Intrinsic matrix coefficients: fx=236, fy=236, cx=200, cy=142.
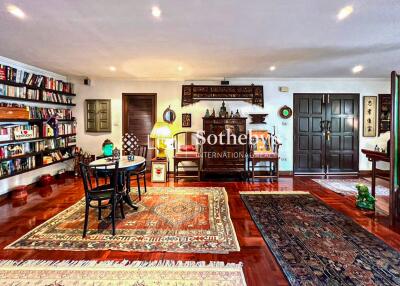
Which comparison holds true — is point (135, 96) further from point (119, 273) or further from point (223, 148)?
point (119, 273)

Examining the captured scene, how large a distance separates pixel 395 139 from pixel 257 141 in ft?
9.65

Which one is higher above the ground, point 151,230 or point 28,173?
point 28,173

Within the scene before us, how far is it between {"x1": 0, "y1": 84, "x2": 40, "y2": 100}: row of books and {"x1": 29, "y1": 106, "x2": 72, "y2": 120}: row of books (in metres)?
0.24

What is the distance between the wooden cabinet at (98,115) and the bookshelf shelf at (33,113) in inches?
15.4

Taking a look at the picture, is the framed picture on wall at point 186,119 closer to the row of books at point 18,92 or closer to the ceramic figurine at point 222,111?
the ceramic figurine at point 222,111

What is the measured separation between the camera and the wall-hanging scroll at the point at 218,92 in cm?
607

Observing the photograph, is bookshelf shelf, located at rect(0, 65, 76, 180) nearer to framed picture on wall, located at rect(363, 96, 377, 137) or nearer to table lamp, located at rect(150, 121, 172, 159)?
table lamp, located at rect(150, 121, 172, 159)

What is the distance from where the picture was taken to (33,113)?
4.73 metres

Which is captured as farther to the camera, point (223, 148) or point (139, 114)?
point (139, 114)

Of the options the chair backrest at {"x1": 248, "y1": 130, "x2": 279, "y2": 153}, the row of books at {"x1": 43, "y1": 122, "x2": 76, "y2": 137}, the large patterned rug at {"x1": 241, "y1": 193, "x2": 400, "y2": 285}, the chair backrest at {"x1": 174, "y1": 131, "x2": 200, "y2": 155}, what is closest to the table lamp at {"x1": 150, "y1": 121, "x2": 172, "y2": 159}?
the chair backrest at {"x1": 174, "y1": 131, "x2": 200, "y2": 155}

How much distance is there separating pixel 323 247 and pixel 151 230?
195 cm

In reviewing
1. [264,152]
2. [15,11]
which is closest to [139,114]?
[264,152]

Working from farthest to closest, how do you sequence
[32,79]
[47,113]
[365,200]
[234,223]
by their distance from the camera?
[47,113] < [32,79] < [365,200] < [234,223]

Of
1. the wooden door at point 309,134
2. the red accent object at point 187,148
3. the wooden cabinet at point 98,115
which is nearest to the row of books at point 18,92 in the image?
the wooden cabinet at point 98,115
